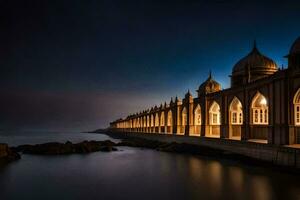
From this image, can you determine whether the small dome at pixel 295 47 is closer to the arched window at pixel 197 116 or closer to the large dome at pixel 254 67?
the large dome at pixel 254 67

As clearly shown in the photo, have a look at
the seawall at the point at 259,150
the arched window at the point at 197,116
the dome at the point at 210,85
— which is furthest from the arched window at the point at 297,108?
the dome at the point at 210,85

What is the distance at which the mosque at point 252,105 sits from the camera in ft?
58.4

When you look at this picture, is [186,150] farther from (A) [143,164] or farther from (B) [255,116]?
(B) [255,116]

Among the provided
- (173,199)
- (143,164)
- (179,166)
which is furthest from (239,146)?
(173,199)

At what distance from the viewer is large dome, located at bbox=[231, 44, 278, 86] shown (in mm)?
30984

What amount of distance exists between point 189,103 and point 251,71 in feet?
27.2

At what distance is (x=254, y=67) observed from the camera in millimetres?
31156

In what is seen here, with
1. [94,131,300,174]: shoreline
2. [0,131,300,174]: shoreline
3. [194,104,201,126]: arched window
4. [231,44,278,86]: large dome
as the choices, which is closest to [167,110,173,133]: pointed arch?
[0,131,300,174]: shoreline

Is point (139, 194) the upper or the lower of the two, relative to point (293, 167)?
lower

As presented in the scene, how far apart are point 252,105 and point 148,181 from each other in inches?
421

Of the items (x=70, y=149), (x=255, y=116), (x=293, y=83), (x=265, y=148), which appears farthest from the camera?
(x=70, y=149)

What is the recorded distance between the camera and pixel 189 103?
3547 cm

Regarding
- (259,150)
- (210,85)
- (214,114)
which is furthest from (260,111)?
(210,85)

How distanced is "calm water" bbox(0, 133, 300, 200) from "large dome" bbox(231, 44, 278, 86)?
12.4 m
